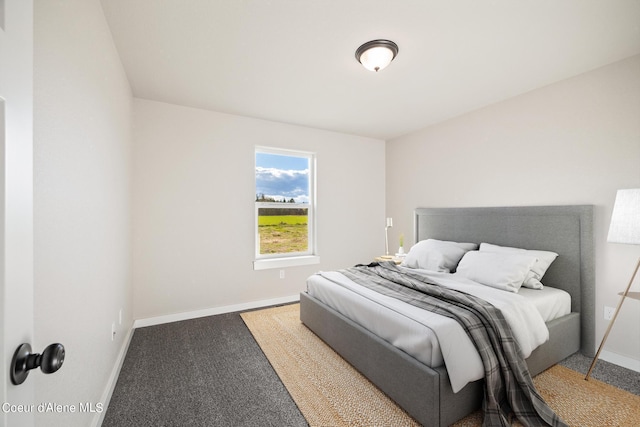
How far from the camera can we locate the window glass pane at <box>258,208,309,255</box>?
13.4 ft

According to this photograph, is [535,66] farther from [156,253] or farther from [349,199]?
[156,253]

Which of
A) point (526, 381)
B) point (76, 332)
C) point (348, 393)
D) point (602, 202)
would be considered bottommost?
point (348, 393)

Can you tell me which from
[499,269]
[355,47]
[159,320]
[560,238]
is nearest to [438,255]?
[499,269]

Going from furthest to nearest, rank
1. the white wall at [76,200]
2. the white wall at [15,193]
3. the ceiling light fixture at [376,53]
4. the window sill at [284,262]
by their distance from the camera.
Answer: the window sill at [284,262], the ceiling light fixture at [376,53], the white wall at [76,200], the white wall at [15,193]

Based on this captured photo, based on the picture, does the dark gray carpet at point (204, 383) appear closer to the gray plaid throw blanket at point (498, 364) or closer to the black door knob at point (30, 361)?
the gray plaid throw blanket at point (498, 364)

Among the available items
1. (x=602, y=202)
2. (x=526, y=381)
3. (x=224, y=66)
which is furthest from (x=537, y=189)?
(x=224, y=66)

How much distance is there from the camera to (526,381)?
1.79 m

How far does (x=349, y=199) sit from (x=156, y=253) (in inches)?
110

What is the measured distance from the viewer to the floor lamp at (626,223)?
208cm

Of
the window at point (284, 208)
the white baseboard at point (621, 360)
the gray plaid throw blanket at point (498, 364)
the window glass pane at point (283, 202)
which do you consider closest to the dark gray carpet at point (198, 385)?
the gray plaid throw blanket at point (498, 364)

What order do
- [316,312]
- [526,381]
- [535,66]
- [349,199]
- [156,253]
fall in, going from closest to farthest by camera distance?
[526,381]
[535,66]
[316,312]
[156,253]
[349,199]

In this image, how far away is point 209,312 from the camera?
141 inches

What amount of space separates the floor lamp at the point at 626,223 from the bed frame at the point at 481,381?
0.39 meters

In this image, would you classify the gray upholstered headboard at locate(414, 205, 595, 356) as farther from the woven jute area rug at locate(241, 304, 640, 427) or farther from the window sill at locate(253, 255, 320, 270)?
the window sill at locate(253, 255, 320, 270)
